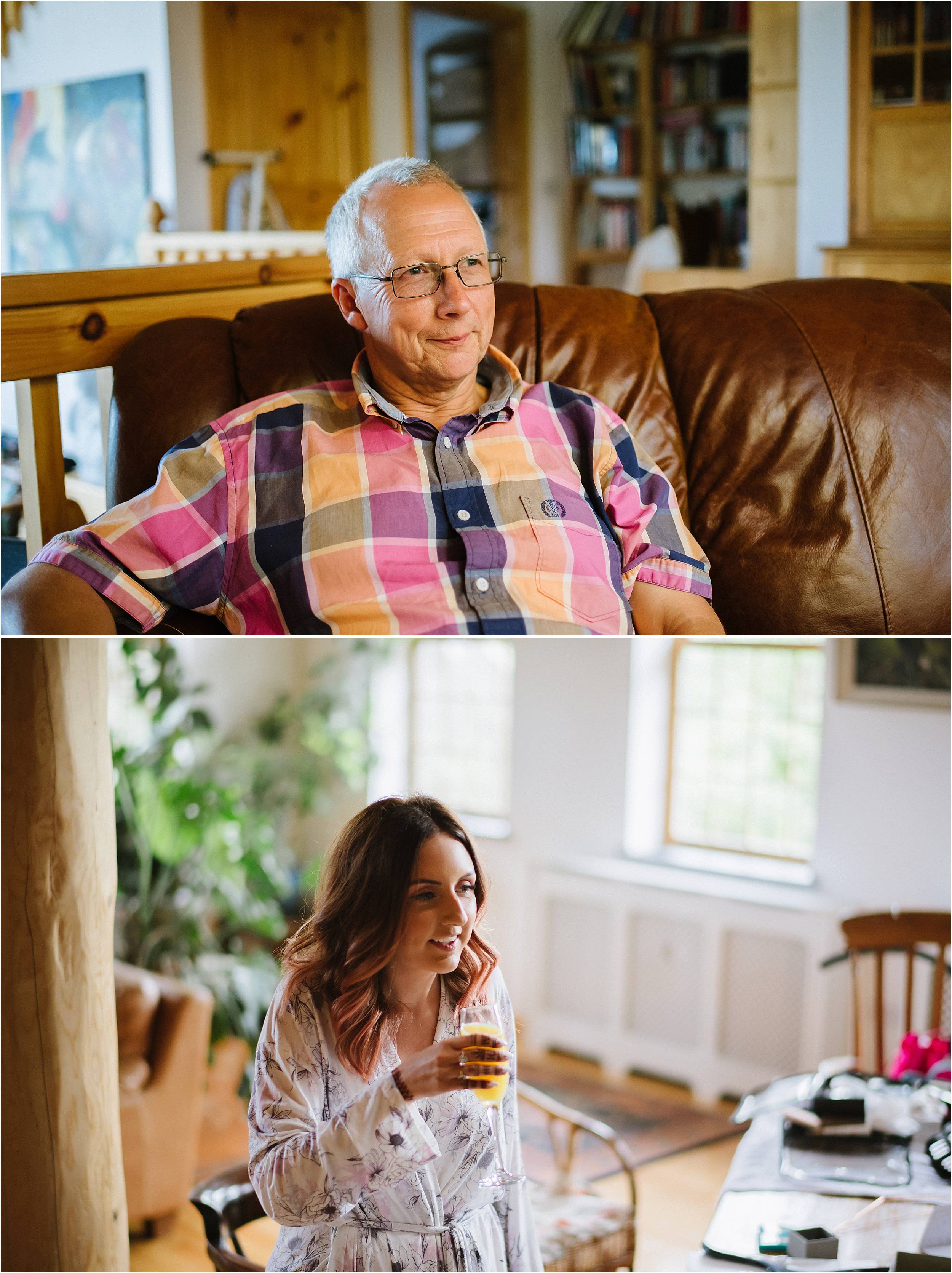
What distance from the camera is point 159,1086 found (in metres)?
2.34

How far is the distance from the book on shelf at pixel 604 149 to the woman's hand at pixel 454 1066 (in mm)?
5918

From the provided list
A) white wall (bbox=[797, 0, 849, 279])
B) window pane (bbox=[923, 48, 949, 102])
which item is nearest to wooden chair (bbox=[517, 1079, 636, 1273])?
white wall (bbox=[797, 0, 849, 279])

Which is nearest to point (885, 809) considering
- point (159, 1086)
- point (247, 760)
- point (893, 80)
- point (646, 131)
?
point (247, 760)

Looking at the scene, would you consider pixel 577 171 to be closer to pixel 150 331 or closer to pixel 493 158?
pixel 493 158

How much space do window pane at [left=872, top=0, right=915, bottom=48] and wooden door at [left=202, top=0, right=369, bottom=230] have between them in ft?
8.05

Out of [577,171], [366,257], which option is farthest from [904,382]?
[577,171]

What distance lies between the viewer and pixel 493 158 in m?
6.17

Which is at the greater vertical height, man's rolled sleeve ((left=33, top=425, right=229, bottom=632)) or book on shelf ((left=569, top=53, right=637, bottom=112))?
book on shelf ((left=569, top=53, right=637, bottom=112))

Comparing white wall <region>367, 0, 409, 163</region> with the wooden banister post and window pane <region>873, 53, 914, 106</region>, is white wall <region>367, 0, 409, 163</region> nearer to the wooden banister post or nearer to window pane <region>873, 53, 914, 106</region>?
window pane <region>873, 53, 914, 106</region>

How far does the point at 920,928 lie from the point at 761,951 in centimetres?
13

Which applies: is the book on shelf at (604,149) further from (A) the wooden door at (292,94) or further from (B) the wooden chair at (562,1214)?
(B) the wooden chair at (562,1214)

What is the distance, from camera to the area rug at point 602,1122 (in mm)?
840

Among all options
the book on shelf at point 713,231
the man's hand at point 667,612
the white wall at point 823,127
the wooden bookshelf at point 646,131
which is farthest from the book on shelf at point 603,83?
the man's hand at point 667,612

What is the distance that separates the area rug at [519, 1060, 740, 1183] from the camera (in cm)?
84
